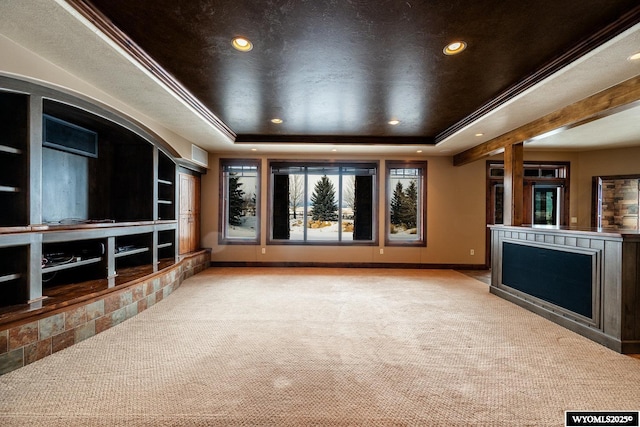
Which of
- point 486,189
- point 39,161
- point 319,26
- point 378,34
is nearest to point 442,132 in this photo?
point 486,189

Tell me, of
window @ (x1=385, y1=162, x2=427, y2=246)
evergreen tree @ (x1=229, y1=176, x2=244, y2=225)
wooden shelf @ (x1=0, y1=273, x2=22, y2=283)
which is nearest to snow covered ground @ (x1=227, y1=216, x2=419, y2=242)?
window @ (x1=385, y1=162, x2=427, y2=246)

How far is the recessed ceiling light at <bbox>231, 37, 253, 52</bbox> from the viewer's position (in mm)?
2318

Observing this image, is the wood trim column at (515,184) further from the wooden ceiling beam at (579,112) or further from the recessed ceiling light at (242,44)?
the recessed ceiling light at (242,44)

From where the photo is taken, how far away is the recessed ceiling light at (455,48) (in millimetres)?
2352

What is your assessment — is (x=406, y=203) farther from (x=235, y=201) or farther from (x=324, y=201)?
(x=235, y=201)

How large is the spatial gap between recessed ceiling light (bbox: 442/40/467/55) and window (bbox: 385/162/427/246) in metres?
3.95

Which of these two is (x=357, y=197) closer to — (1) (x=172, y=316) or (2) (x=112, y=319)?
(1) (x=172, y=316)

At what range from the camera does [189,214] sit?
577cm

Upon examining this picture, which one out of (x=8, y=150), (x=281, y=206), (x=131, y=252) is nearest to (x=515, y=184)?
(x=281, y=206)

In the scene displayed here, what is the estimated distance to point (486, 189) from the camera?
20.9 feet

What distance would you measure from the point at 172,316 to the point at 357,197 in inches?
175

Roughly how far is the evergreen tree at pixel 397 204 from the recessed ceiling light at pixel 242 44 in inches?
189

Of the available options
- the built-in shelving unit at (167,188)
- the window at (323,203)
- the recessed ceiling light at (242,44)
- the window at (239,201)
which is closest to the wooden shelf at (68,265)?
the built-in shelving unit at (167,188)

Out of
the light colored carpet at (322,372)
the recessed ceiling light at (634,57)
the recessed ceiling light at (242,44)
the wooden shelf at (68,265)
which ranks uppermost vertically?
the recessed ceiling light at (242,44)
